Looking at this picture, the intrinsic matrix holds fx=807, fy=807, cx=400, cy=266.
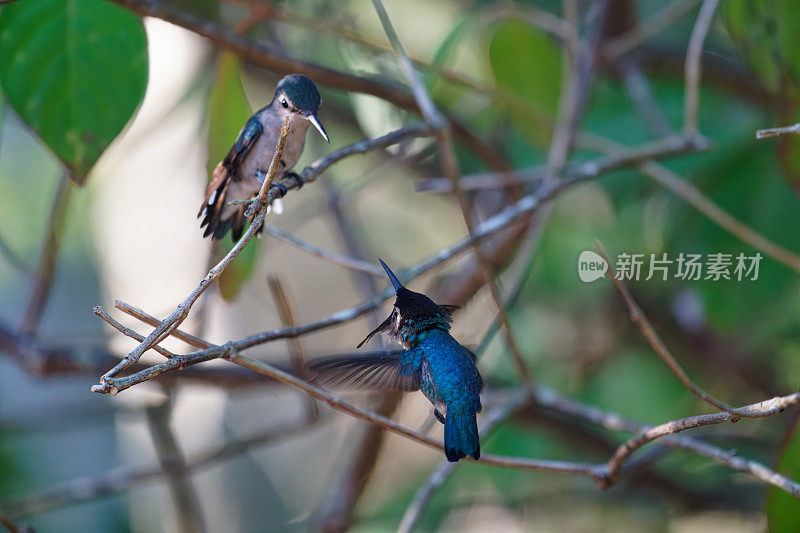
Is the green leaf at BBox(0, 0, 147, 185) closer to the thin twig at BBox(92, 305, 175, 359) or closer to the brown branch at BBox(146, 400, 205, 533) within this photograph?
the thin twig at BBox(92, 305, 175, 359)

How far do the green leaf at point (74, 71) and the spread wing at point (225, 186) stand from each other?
213mm

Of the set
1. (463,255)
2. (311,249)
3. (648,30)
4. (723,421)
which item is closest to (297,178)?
(311,249)

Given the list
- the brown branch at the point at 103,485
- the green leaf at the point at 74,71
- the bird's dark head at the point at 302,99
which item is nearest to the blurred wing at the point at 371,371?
the bird's dark head at the point at 302,99

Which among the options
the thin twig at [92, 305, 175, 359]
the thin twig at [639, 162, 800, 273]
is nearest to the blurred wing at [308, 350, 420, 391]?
the thin twig at [92, 305, 175, 359]

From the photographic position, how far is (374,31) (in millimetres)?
3023

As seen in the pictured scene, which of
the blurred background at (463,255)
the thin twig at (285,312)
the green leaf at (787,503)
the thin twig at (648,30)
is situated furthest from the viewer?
the thin twig at (648,30)

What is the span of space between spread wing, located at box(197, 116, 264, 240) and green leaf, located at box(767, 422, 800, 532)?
102 centimetres

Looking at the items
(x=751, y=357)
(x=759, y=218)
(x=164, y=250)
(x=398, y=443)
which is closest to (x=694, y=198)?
(x=759, y=218)

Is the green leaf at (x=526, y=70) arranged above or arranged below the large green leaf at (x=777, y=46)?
above

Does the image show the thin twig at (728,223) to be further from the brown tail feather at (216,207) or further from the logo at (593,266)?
the brown tail feather at (216,207)

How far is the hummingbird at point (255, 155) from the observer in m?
0.94

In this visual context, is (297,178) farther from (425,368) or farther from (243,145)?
(425,368)

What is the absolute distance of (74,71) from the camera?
3.88ft

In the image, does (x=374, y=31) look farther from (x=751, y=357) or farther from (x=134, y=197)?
(x=751, y=357)
